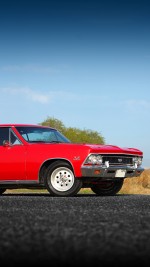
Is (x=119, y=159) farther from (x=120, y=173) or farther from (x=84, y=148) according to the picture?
(x=84, y=148)

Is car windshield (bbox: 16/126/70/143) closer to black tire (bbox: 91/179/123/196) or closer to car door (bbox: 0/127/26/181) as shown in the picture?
car door (bbox: 0/127/26/181)

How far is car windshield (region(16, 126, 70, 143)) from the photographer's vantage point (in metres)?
12.5

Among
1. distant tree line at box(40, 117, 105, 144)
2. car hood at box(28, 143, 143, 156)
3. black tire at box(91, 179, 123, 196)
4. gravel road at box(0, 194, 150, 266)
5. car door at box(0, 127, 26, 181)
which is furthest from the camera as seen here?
distant tree line at box(40, 117, 105, 144)

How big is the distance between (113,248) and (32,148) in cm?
807

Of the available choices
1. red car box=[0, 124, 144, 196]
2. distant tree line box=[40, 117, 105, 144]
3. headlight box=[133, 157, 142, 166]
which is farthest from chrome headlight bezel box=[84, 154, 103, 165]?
distant tree line box=[40, 117, 105, 144]

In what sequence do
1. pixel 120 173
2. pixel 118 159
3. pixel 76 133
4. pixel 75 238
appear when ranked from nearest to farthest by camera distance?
1. pixel 75 238
2. pixel 120 173
3. pixel 118 159
4. pixel 76 133

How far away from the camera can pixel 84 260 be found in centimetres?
369

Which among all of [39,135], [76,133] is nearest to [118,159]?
[39,135]

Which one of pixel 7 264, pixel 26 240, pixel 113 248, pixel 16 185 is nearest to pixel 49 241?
pixel 26 240

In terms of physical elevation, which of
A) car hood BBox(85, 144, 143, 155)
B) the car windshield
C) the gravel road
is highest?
the car windshield

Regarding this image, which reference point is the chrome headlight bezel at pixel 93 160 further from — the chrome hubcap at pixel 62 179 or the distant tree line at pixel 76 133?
the distant tree line at pixel 76 133

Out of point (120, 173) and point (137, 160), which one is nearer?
point (120, 173)

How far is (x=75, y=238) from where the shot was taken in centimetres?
464

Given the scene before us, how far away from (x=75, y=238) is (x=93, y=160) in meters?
6.98
